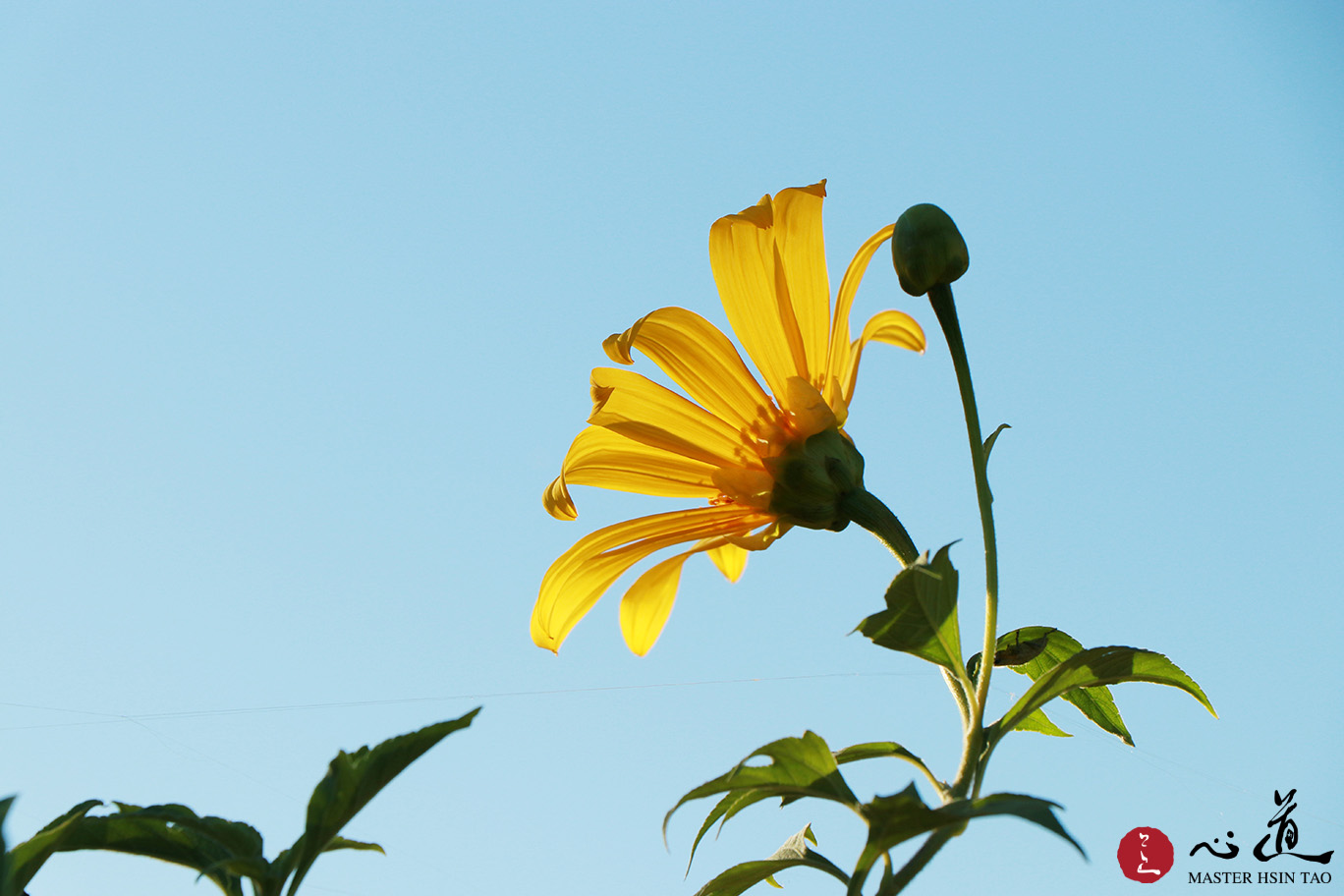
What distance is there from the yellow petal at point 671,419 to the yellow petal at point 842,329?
0.22 feet

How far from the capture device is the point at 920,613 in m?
0.45

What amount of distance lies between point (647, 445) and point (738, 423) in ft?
0.23

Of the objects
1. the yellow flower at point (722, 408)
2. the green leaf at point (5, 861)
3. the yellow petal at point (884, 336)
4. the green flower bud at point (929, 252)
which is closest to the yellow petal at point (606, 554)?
the yellow flower at point (722, 408)

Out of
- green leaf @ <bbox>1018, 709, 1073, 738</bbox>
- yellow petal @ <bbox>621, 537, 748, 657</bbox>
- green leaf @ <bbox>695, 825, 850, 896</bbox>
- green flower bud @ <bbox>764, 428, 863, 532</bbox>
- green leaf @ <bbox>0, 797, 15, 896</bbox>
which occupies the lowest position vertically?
green leaf @ <bbox>695, 825, 850, 896</bbox>

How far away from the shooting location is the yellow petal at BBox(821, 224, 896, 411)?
666 millimetres

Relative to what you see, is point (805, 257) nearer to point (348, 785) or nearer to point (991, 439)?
point (991, 439)

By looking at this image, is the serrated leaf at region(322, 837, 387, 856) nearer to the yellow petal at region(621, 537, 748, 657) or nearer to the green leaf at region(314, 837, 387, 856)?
the green leaf at region(314, 837, 387, 856)

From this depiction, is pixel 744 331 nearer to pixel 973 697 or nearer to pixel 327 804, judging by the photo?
pixel 973 697

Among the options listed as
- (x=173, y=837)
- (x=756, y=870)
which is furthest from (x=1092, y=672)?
(x=173, y=837)

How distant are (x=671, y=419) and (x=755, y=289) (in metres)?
0.11

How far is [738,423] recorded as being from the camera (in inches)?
27.9

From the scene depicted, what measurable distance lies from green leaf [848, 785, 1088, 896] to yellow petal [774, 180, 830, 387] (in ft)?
1.17

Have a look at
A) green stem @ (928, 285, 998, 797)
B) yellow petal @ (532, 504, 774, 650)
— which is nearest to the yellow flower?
yellow petal @ (532, 504, 774, 650)

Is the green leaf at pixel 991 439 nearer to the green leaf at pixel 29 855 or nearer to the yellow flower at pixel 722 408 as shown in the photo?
the yellow flower at pixel 722 408
